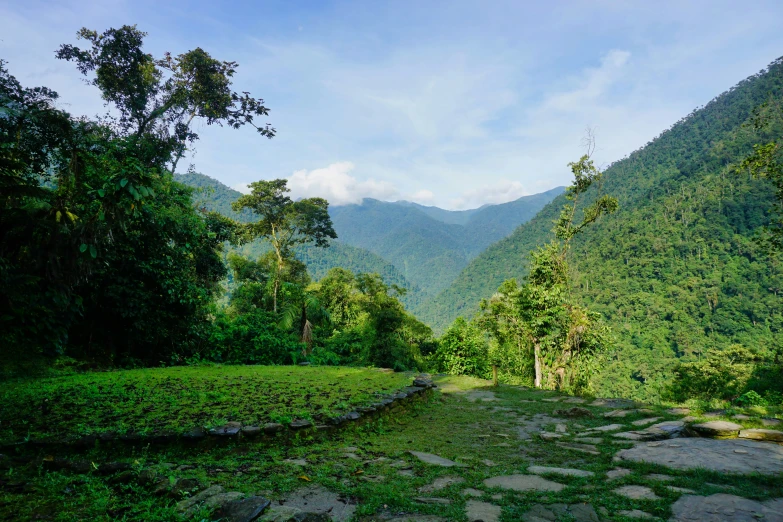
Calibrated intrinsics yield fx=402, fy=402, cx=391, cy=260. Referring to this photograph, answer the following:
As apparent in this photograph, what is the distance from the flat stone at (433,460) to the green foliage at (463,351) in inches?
444

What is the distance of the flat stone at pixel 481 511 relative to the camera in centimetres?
262

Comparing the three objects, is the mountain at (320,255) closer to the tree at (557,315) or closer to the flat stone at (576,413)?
the tree at (557,315)

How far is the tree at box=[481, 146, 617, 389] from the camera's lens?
43.0ft

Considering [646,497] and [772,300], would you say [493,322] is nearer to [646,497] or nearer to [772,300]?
[646,497]

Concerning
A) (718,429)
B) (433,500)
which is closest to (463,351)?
(718,429)

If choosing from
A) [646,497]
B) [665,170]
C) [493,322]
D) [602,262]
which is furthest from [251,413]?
[665,170]

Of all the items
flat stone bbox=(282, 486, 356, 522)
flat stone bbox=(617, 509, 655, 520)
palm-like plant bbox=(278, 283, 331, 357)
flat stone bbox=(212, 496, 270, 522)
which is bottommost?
flat stone bbox=(282, 486, 356, 522)

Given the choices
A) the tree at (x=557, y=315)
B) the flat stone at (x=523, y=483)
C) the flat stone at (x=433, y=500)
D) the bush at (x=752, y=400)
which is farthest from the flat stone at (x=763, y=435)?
the tree at (x=557, y=315)

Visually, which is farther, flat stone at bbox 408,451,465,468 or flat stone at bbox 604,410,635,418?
flat stone at bbox 604,410,635,418

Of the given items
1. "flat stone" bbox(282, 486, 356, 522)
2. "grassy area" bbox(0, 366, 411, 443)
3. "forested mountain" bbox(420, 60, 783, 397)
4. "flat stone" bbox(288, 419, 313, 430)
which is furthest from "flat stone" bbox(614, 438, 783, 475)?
"forested mountain" bbox(420, 60, 783, 397)

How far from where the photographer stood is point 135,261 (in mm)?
8656

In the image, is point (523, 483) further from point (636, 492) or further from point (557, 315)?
point (557, 315)

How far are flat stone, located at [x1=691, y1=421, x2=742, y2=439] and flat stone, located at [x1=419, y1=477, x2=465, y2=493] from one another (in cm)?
325

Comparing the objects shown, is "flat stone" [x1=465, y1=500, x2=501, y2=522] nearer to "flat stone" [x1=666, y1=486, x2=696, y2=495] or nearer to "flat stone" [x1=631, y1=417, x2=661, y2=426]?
"flat stone" [x1=666, y1=486, x2=696, y2=495]
